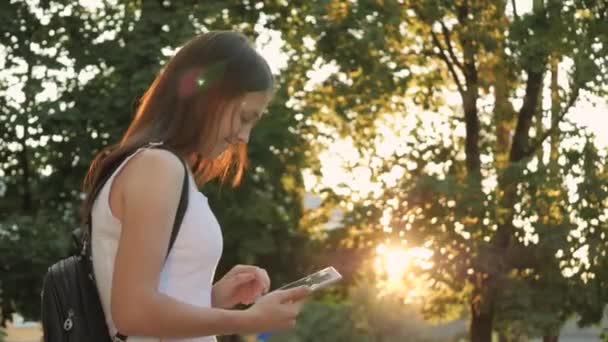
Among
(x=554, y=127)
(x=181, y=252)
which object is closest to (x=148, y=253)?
(x=181, y=252)

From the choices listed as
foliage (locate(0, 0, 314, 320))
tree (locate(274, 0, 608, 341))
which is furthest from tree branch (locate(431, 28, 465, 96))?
foliage (locate(0, 0, 314, 320))

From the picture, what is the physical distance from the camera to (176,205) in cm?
259

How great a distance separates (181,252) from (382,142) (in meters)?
20.7

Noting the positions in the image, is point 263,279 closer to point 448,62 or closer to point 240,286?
point 240,286

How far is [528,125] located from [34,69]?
7.90 m

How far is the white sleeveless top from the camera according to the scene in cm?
264

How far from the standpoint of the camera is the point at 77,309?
2.69 meters

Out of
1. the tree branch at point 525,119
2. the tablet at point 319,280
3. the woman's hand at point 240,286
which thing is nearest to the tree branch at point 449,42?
the tree branch at point 525,119

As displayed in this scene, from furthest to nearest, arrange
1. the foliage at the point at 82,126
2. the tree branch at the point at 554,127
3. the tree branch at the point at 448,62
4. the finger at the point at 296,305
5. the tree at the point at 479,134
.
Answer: the tree branch at the point at 448,62 < the tree branch at the point at 554,127 < the tree at the point at 479,134 < the foliage at the point at 82,126 < the finger at the point at 296,305

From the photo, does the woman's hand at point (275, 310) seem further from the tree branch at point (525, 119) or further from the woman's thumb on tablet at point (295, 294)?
the tree branch at point (525, 119)

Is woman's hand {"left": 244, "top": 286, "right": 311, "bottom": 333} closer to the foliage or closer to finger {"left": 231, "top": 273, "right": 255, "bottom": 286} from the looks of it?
finger {"left": 231, "top": 273, "right": 255, "bottom": 286}

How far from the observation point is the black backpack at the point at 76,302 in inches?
105

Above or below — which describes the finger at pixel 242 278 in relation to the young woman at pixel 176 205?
below

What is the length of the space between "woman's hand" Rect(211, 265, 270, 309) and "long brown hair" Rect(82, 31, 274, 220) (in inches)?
14.5
